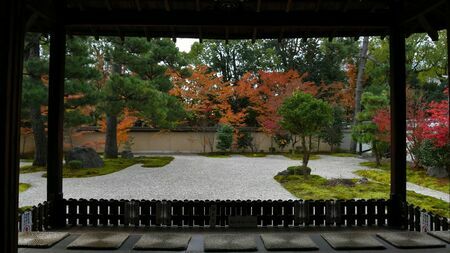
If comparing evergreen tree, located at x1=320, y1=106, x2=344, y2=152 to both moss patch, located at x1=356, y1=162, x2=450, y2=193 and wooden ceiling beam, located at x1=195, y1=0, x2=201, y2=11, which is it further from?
wooden ceiling beam, located at x1=195, y1=0, x2=201, y2=11

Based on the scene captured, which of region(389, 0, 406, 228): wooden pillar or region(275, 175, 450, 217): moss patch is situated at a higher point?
region(389, 0, 406, 228): wooden pillar

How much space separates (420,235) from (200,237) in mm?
2634

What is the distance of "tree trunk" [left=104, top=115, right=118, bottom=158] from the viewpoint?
18.5 m

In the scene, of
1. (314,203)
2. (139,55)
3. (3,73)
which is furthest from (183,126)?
(3,73)

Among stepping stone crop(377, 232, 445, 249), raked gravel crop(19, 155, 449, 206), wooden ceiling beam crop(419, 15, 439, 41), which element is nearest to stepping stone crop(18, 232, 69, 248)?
stepping stone crop(377, 232, 445, 249)

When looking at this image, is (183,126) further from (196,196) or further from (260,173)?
(196,196)

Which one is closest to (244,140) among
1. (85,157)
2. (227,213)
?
(85,157)

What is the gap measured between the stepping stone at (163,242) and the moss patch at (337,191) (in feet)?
22.2

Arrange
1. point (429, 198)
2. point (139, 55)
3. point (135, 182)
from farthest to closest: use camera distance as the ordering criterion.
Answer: point (139, 55) < point (135, 182) < point (429, 198)

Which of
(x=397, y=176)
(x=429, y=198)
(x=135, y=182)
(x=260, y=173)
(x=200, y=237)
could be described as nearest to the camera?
(x=200, y=237)

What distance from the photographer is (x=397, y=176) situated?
553 cm

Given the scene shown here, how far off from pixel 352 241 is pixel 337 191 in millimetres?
7480

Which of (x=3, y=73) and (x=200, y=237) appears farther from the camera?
(x=200, y=237)

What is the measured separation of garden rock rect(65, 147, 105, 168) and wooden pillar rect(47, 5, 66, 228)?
10.2 metres
